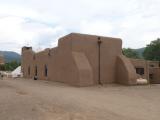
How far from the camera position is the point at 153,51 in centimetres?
6062

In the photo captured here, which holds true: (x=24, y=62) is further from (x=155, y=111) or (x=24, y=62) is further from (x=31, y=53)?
(x=155, y=111)

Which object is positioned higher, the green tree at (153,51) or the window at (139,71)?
the green tree at (153,51)

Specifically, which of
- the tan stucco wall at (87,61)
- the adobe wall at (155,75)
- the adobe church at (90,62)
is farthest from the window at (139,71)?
the tan stucco wall at (87,61)

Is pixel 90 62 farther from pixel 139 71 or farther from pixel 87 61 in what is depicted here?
pixel 139 71

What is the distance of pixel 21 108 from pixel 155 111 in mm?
5300

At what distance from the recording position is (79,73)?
22031 millimetres

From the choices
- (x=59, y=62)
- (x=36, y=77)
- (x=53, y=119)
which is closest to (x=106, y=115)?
(x=53, y=119)

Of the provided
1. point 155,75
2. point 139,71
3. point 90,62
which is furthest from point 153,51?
point 90,62

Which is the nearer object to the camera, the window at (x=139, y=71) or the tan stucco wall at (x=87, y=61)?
the tan stucco wall at (x=87, y=61)

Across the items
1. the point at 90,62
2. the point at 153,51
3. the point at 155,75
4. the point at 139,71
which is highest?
the point at 153,51

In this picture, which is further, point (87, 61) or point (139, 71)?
point (139, 71)

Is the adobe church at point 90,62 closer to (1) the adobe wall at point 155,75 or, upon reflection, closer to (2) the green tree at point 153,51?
(1) the adobe wall at point 155,75

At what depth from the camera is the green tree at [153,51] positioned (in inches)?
2356

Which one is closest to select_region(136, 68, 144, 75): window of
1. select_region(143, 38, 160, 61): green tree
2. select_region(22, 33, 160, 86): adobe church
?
select_region(22, 33, 160, 86): adobe church
